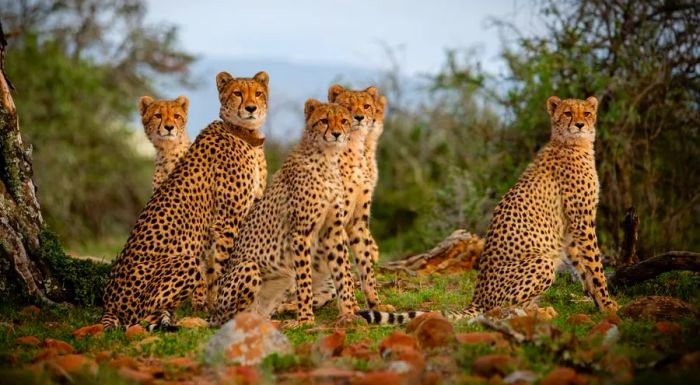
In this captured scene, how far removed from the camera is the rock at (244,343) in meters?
4.57

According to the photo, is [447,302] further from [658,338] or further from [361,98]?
[658,338]

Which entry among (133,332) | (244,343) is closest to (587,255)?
(244,343)

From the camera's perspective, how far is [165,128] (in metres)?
7.44

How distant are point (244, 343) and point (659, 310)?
99.7 inches

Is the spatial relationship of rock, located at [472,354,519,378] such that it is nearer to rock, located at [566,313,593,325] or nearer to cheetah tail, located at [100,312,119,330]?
rock, located at [566,313,593,325]

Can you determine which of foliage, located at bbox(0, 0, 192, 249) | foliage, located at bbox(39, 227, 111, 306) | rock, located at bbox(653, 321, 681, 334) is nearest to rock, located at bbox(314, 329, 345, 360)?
rock, located at bbox(653, 321, 681, 334)

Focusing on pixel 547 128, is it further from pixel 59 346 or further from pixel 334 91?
pixel 59 346

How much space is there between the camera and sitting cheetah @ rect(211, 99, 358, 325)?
606cm

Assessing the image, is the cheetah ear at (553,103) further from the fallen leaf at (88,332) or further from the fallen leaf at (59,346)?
the fallen leaf at (59,346)

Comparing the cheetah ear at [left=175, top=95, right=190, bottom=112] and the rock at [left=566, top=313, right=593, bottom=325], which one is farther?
the cheetah ear at [left=175, top=95, right=190, bottom=112]

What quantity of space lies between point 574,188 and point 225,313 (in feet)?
8.29

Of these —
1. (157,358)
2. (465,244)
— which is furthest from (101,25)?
(157,358)

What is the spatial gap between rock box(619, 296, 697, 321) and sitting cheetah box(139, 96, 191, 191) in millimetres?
3663

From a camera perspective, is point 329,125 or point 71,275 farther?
point 71,275
